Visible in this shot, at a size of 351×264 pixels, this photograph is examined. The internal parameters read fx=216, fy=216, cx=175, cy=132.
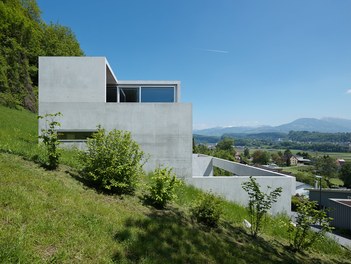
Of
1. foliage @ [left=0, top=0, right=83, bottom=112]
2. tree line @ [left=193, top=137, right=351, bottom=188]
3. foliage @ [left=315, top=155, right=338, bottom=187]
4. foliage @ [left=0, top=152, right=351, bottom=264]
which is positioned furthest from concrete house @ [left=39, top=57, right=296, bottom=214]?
foliage @ [left=315, top=155, right=338, bottom=187]

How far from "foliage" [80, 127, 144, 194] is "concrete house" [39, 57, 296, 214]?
175 inches

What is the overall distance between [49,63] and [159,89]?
23.0ft

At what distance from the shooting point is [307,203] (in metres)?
6.04

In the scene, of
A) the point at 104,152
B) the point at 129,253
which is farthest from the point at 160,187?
the point at 129,253

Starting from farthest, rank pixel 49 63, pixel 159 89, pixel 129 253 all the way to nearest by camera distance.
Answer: pixel 159 89
pixel 49 63
pixel 129 253

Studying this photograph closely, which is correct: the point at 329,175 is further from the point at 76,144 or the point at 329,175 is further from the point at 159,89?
the point at 76,144

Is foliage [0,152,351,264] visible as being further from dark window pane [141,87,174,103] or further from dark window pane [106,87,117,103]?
dark window pane [106,87,117,103]

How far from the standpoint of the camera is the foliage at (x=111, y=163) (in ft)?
19.1

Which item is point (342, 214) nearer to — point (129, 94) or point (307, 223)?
point (307, 223)

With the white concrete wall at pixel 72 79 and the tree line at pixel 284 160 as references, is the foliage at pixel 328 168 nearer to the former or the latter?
the tree line at pixel 284 160

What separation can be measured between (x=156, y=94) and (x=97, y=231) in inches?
505

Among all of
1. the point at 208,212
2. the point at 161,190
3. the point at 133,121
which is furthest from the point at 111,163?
the point at 133,121

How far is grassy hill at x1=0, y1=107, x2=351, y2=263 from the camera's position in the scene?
3.11 m

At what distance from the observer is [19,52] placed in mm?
21844
